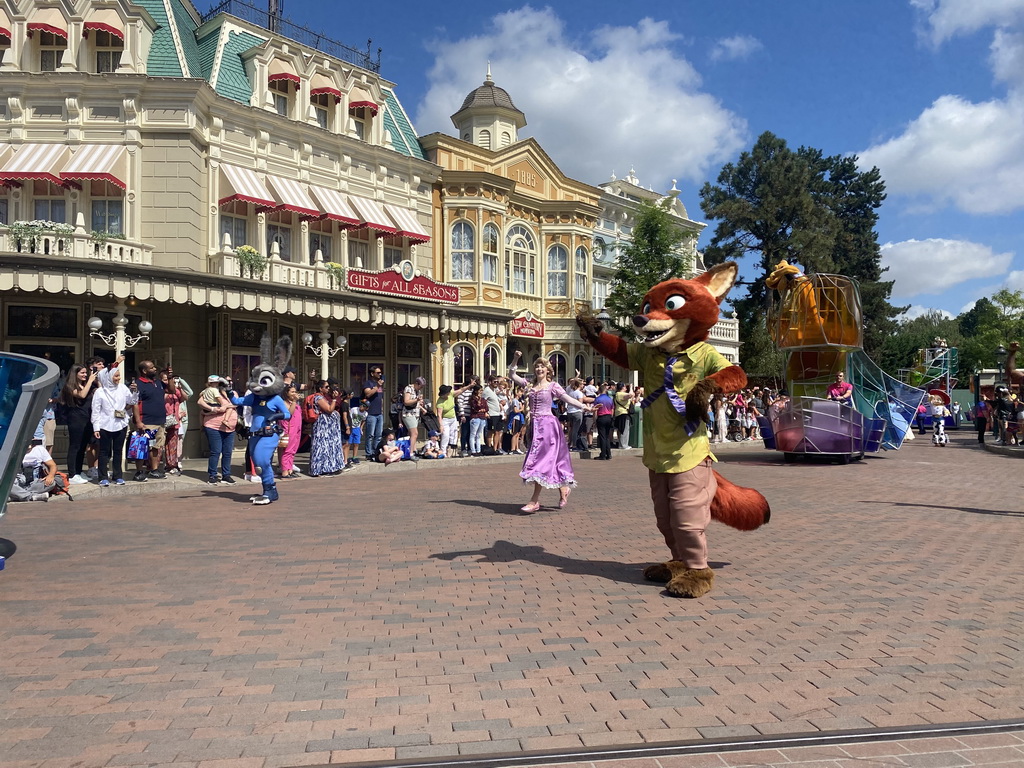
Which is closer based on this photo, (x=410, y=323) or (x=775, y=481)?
(x=775, y=481)

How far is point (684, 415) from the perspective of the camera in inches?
210

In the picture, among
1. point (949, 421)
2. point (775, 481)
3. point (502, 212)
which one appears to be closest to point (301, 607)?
point (775, 481)

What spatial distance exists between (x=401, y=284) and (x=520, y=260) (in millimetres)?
8054

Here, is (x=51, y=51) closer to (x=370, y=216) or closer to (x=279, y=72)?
(x=279, y=72)

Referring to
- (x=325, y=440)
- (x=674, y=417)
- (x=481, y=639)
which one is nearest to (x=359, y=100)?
(x=325, y=440)

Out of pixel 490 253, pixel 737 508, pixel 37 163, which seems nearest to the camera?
pixel 737 508

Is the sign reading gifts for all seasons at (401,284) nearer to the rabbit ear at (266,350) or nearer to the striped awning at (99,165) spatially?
the rabbit ear at (266,350)

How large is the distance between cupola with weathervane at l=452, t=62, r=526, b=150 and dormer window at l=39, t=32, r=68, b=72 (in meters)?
13.2

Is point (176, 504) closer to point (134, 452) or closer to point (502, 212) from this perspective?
point (134, 452)

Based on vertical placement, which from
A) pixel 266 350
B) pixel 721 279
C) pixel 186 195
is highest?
pixel 186 195

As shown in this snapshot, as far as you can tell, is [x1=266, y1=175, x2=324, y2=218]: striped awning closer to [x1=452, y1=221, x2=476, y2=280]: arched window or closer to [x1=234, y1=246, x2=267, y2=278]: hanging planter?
[x1=234, y1=246, x2=267, y2=278]: hanging planter

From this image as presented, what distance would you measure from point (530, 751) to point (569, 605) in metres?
2.01

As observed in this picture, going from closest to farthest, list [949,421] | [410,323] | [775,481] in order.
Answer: [775,481] < [410,323] < [949,421]

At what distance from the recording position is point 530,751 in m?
2.87
